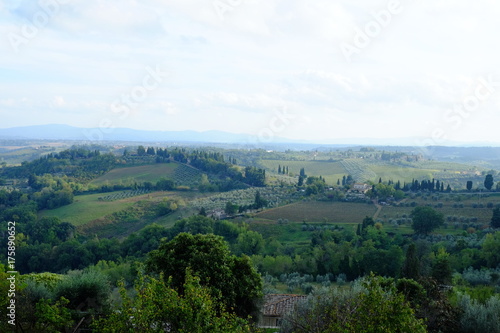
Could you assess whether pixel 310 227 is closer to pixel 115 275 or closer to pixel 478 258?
pixel 478 258

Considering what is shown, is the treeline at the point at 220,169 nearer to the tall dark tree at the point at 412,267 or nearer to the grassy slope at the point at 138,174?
the grassy slope at the point at 138,174

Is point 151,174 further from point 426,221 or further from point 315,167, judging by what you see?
point 426,221

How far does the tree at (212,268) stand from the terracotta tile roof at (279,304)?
257 centimetres

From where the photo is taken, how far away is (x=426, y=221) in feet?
130

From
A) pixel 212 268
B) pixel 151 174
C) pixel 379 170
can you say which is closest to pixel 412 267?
pixel 212 268

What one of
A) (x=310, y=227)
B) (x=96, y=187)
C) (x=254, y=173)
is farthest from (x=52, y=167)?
(x=310, y=227)

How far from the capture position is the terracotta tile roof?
1944 cm

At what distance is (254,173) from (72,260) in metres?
40.6

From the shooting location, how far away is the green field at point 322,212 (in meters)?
48.8

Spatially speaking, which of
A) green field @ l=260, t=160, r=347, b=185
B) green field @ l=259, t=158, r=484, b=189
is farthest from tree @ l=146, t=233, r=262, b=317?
green field @ l=260, t=160, r=347, b=185

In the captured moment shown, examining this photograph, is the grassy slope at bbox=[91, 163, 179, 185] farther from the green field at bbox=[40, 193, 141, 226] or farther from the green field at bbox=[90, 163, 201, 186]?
the green field at bbox=[40, 193, 141, 226]

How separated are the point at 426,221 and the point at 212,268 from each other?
29421 millimetres

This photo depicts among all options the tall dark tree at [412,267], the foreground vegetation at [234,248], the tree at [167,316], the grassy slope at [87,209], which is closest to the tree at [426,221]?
the foreground vegetation at [234,248]

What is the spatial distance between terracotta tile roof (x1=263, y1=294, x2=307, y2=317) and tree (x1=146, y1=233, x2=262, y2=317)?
2574mm
